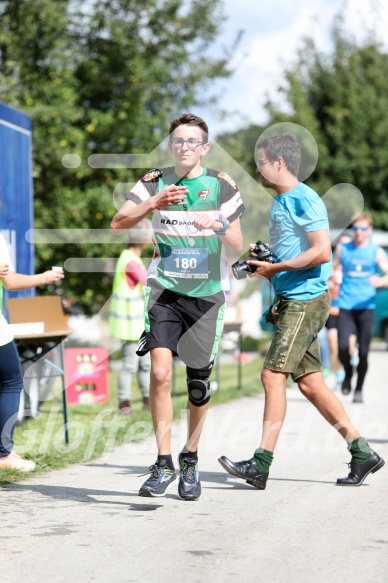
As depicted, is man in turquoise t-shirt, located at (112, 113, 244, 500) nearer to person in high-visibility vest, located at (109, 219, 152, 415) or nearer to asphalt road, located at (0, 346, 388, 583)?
asphalt road, located at (0, 346, 388, 583)

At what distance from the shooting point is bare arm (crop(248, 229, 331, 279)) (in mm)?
6137

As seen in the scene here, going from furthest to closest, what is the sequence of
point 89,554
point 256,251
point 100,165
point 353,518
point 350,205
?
point 350,205 → point 100,165 → point 256,251 → point 353,518 → point 89,554

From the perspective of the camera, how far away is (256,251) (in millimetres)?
6219

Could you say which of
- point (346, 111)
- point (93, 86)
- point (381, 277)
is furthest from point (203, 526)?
point (346, 111)

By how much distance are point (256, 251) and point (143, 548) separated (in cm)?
215

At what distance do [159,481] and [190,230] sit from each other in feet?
4.67

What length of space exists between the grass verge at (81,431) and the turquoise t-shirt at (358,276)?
1804 mm

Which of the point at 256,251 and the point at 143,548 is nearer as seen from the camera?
the point at 143,548

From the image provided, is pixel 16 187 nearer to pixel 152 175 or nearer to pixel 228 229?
pixel 152 175

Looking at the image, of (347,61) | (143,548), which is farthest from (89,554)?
(347,61)

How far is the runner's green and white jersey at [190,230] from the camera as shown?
5.89 metres

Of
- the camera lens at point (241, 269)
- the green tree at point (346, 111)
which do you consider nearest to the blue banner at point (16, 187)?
the camera lens at point (241, 269)

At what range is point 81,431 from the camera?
8969 millimetres

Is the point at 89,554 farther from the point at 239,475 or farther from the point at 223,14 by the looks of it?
the point at 223,14
